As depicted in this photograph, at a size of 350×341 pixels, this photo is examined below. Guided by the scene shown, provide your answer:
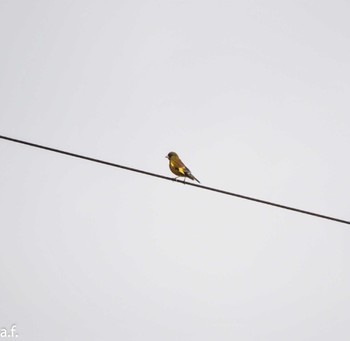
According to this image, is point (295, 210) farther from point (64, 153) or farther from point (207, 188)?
point (64, 153)

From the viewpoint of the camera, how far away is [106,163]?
789 cm

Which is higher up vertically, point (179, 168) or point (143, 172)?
point (179, 168)

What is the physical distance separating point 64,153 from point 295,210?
8.35ft

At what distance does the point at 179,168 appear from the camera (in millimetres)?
12906

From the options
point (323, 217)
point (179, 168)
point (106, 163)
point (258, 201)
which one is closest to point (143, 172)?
point (106, 163)

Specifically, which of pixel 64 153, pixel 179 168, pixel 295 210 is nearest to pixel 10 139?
pixel 64 153

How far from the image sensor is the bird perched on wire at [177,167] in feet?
41.6

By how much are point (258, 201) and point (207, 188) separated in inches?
24.5

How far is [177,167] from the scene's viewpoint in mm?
12945

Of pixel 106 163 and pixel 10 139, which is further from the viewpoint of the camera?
pixel 106 163

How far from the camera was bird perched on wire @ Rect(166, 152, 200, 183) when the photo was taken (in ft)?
41.6

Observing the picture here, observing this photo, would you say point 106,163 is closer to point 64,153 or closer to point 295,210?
point 64,153

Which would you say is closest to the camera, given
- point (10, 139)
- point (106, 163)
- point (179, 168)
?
point (10, 139)

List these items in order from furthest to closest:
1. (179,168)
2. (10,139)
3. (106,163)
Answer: (179,168)
(106,163)
(10,139)
